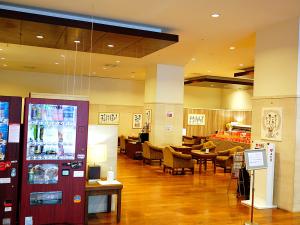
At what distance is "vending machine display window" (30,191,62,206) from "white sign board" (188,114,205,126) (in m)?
13.8

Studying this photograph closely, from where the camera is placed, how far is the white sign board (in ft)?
58.9

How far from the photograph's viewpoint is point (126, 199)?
663 cm

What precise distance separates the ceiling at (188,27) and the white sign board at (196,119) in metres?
5.41

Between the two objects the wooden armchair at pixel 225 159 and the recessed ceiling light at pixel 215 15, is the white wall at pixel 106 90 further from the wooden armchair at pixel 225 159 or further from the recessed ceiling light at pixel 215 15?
the recessed ceiling light at pixel 215 15

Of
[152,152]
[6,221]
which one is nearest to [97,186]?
[6,221]

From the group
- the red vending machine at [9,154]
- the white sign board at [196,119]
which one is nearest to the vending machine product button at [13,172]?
the red vending machine at [9,154]

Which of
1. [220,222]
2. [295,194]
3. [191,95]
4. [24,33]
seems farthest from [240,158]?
[191,95]

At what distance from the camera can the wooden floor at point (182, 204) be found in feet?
17.7

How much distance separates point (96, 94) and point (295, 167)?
11830 mm

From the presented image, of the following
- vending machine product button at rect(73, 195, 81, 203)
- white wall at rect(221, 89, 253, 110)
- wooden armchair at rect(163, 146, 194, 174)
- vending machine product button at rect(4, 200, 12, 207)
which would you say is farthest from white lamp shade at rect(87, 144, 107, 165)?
white wall at rect(221, 89, 253, 110)

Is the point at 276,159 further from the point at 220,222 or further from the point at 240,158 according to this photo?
the point at 220,222

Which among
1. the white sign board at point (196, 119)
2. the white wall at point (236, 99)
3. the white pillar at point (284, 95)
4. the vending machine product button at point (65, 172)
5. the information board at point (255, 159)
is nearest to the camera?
the vending machine product button at point (65, 172)

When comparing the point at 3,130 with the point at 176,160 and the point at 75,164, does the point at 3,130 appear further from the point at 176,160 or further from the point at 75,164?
the point at 176,160

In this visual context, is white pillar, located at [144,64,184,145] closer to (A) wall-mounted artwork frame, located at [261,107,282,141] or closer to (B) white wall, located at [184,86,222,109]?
(A) wall-mounted artwork frame, located at [261,107,282,141]
